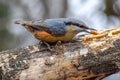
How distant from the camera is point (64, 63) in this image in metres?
2.45

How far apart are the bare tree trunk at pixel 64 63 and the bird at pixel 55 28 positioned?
73 millimetres

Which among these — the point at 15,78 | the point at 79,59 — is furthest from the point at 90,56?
the point at 15,78

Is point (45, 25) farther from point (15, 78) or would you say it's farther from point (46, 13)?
point (46, 13)

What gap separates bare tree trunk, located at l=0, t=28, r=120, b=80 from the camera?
2.42 m

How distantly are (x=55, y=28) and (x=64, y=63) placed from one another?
0.21 meters

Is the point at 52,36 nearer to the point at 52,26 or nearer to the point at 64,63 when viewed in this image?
the point at 52,26

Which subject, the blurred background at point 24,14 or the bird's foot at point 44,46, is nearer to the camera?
the bird's foot at point 44,46

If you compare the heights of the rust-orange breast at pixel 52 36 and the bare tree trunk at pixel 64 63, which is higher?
the rust-orange breast at pixel 52 36

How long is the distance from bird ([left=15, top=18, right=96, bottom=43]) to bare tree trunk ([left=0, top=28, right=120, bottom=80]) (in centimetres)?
7

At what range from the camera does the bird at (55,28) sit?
8.14 ft

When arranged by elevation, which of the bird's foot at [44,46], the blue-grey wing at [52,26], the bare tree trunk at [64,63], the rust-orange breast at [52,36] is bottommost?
the bare tree trunk at [64,63]

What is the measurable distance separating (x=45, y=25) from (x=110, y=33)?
41 centimetres

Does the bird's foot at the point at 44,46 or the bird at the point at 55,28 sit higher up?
the bird at the point at 55,28

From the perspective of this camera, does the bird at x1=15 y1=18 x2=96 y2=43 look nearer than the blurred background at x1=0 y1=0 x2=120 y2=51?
Yes
